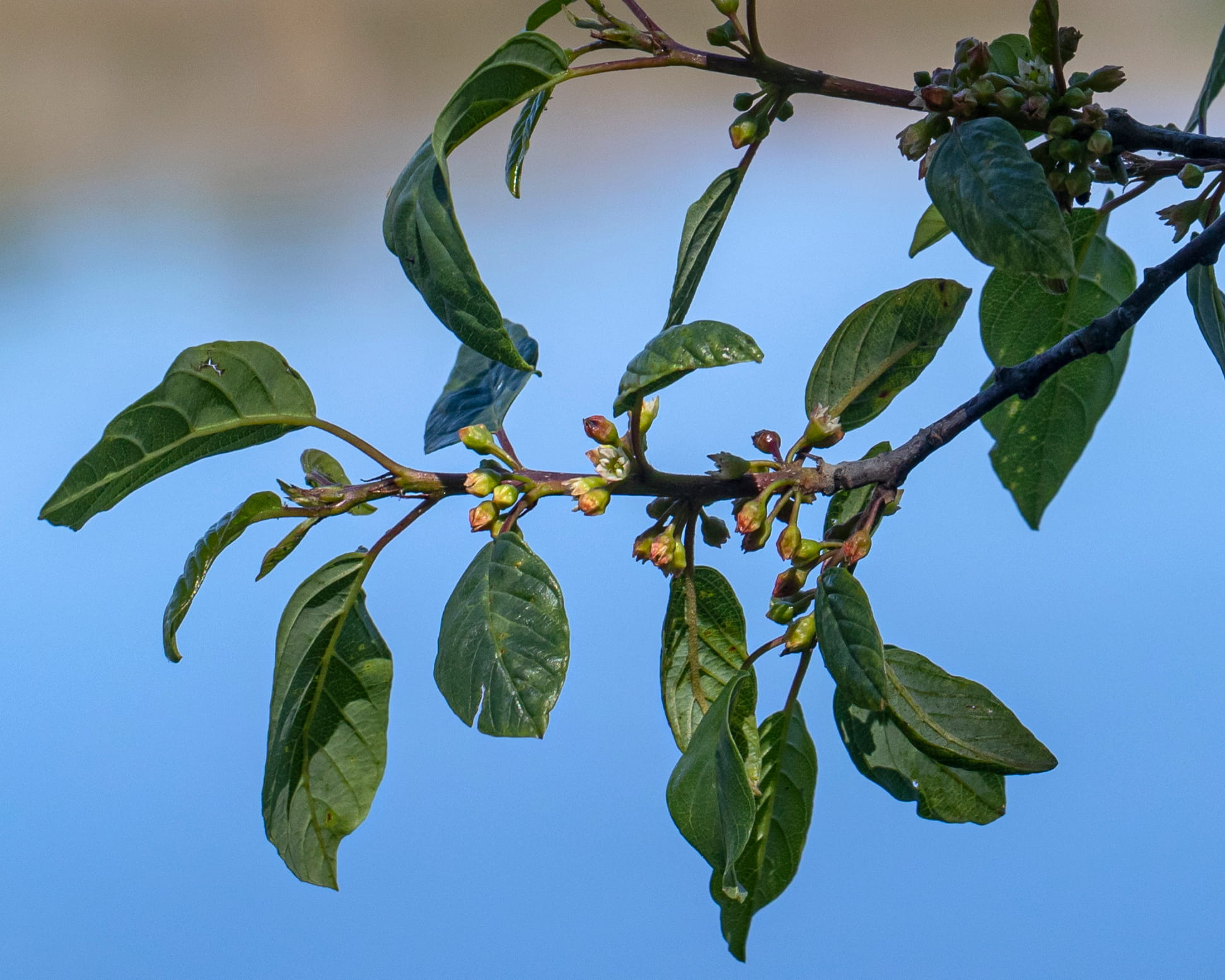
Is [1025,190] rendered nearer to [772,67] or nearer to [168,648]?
[772,67]

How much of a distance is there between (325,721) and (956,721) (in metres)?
0.21

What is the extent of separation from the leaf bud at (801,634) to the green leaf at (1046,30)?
19cm

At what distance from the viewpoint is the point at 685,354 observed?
0.29 m

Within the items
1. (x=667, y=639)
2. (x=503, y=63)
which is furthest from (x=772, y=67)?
(x=667, y=639)

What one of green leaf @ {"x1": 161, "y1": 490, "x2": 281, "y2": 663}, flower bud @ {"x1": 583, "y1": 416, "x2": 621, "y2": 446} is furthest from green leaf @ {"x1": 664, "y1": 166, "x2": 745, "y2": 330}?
green leaf @ {"x1": 161, "y1": 490, "x2": 281, "y2": 663}

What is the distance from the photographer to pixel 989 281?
0.40 meters

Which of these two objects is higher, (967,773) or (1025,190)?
(1025,190)

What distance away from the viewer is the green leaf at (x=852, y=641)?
29 cm

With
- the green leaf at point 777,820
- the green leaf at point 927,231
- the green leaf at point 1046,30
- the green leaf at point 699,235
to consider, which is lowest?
the green leaf at point 777,820

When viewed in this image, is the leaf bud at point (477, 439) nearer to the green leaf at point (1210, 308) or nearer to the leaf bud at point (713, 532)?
the leaf bud at point (713, 532)

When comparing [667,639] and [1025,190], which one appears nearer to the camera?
[1025,190]

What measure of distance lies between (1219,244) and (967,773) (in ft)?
0.63

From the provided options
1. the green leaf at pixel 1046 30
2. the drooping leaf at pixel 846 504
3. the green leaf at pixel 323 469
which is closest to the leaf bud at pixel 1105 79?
the green leaf at pixel 1046 30

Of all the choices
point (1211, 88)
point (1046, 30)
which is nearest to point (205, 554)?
point (1046, 30)
